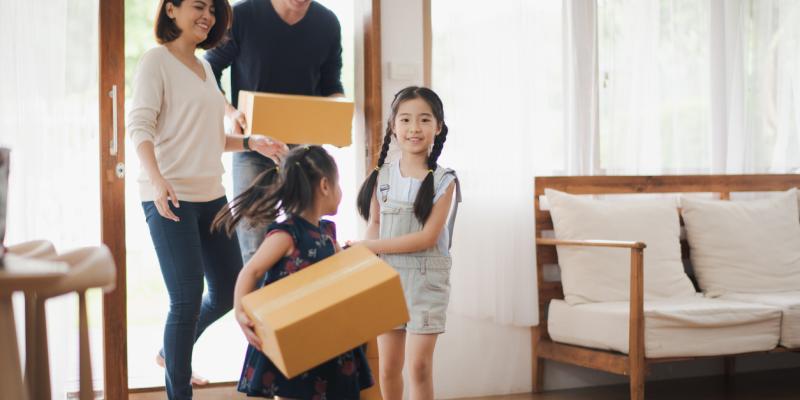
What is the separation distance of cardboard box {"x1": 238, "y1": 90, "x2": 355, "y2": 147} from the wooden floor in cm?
107

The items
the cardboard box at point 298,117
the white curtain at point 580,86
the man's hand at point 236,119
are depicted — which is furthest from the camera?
the white curtain at point 580,86

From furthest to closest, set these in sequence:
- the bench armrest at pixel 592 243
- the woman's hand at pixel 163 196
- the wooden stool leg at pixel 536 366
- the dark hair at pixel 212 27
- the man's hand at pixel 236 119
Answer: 1. the wooden stool leg at pixel 536 366
2. the bench armrest at pixel 592 243
3. the man's hand at pixel 236 119
4. the dark hair at pixel 212 27
5. the woman's hand at pixel 163 196

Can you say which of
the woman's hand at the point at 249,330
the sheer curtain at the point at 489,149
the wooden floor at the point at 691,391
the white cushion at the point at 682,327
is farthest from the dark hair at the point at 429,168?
the wooden floor at the point at 691,391

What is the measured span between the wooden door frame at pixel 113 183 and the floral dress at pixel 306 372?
1.20 meters

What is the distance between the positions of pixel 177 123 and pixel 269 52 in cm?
67

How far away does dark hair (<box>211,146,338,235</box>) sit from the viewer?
1879 mm

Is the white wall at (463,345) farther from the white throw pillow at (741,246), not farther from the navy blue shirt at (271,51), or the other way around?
the white throw pillow at (741,246)

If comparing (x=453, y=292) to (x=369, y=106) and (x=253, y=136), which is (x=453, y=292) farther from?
(x=253, y=136)

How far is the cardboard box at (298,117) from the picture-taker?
259 cm

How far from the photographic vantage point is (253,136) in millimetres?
2422

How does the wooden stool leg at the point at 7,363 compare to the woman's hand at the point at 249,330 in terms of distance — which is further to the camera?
the woman's hand at the point at 249,330

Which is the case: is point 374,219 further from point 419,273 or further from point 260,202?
point 260,202

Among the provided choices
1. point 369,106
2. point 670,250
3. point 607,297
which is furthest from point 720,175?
point 369,106

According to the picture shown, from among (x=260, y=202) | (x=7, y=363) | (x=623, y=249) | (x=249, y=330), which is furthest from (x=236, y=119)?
(x=7, y=363)
